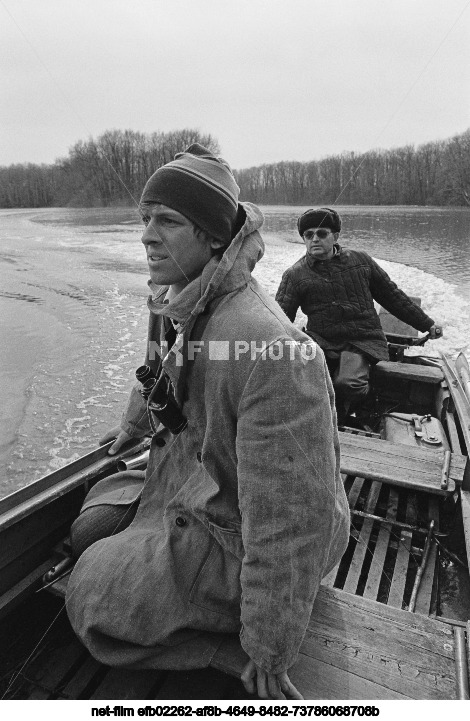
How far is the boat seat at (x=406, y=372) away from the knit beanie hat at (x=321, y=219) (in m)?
1.35

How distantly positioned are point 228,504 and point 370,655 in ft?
2.62

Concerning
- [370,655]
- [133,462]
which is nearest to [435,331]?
[133,462]

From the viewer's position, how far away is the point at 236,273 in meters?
1.41

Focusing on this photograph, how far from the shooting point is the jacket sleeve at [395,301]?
4543 mm

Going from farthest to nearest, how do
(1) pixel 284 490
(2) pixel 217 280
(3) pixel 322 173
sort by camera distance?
(3) pixel 322 173 < (2) pixel 217 280 < (1) pixel 284 490

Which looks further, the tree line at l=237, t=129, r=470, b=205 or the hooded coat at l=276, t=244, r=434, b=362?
the tree line at l=237, t=129, r=470, b=205

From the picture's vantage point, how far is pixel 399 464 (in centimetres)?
306

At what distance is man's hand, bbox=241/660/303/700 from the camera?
1.37m

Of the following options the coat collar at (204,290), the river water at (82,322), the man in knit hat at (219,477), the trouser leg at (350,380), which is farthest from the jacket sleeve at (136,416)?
the river water at (82,322)

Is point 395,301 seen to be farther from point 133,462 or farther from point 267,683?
point 267,683

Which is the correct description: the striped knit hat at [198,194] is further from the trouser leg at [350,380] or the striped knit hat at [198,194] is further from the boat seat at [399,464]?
the trouser leg at [350,380]

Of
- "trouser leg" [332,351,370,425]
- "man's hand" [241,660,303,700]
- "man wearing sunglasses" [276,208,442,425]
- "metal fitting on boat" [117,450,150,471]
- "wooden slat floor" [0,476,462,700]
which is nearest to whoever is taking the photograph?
"man's hand" [241,660,303,700]

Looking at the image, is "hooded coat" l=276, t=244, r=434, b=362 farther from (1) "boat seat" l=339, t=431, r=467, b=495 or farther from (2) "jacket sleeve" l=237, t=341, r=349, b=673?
(2) "jacket sleeve" l=237, t=341, r=349, b=673

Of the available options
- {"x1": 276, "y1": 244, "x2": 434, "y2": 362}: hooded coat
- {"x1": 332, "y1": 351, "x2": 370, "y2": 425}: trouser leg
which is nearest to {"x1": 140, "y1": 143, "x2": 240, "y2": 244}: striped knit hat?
{"x1": 332, "y1": 351, "x2": 370, "y2": 425}: trouser leg
